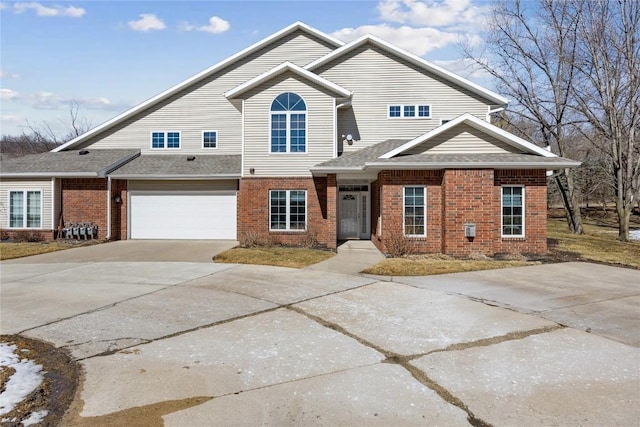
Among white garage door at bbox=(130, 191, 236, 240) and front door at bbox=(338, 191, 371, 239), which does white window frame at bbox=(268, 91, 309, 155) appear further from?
white garage door at bbox=(130, 191, 236, 240)

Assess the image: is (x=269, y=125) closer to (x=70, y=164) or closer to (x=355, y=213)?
(x=355, y=213)

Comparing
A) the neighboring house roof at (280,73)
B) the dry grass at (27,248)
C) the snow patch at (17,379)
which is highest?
the neighboring house roof at (280,73)

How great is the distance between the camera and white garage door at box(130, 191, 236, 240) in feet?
62.6

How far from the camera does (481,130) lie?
14.6 meters

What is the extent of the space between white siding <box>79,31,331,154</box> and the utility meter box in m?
12.1

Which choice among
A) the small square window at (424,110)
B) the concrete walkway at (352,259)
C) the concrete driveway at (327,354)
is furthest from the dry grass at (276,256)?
the small square window at (424,110)

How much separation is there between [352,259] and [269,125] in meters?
7.09

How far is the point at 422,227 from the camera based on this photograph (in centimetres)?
1438

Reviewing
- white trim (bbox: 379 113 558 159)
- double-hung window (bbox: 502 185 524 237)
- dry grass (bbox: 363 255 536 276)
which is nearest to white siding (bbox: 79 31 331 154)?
white trim (bbox: 379 113 558 159)

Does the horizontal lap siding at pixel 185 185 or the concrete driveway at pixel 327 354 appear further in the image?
the horizontal lap siding at pixel 185 185

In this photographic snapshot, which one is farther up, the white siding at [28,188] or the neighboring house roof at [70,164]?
the neighboring house roof at [70,164]

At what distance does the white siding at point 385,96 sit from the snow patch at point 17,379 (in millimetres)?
15297

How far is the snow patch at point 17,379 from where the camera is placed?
155 inches

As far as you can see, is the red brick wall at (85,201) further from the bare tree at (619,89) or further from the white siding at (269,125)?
the bare tree at (619,89)
